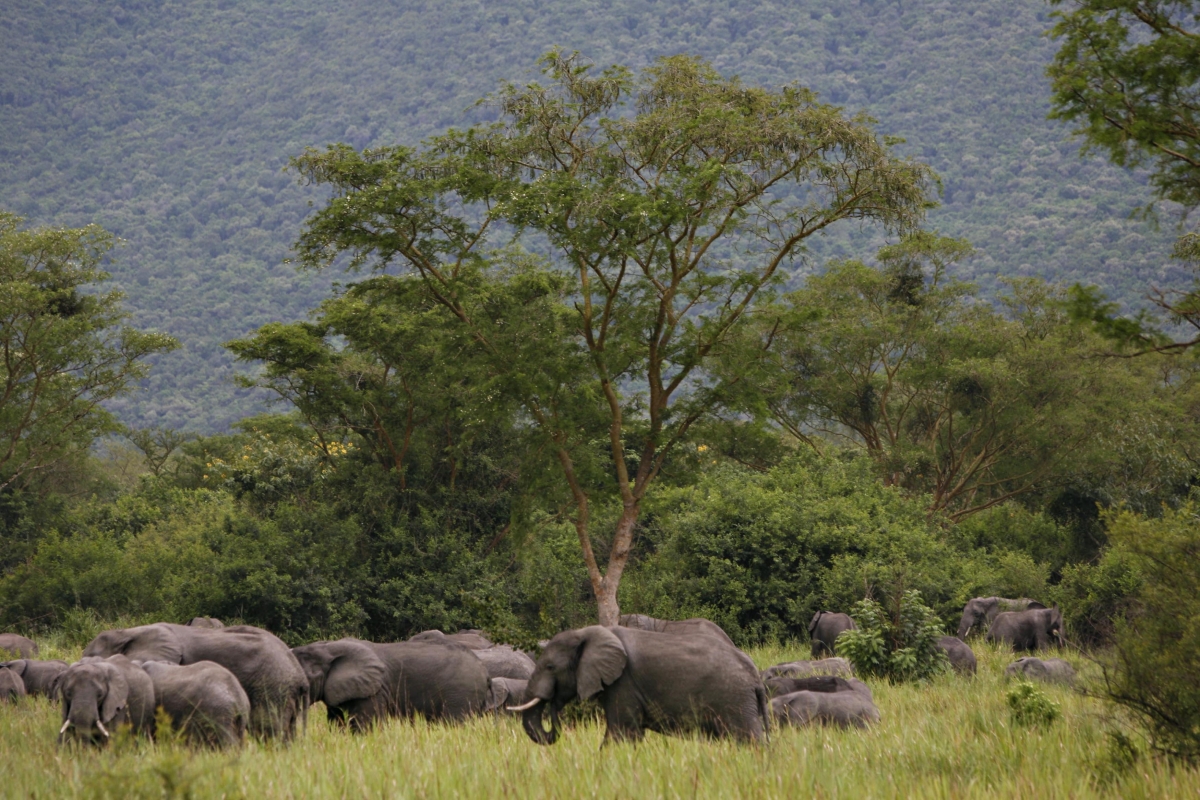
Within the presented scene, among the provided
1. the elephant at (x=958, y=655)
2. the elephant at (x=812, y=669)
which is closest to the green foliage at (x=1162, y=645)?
the elephant at (x=812, y=669)

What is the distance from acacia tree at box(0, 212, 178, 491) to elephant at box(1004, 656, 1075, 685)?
925 inches

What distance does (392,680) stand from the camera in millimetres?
12930

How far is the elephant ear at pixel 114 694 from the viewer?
9766 millimetres

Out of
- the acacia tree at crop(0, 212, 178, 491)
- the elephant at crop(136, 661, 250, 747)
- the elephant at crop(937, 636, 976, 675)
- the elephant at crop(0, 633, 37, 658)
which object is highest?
the acacia tree at crop(0, 212, 178, 491)

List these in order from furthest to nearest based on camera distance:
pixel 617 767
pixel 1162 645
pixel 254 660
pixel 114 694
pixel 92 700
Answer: pixel 254 660 < pixel 114 694 < pixel 92 700 < pixel 1162 645 < pixel 617 767

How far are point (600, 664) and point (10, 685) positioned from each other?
8934 millimetres

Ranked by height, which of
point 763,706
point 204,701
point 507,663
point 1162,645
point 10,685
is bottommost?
point 507,663

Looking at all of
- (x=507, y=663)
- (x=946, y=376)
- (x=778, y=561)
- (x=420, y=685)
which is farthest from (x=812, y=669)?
(x=946, y=376)

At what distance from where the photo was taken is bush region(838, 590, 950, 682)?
54.9ft

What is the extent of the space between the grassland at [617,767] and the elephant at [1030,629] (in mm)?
10500

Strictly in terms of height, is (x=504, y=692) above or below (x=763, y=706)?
below

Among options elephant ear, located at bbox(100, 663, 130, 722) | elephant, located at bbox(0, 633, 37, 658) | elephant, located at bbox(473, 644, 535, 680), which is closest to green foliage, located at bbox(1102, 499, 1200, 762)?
elephant ear, located at bbox(100, 663, 130, 722)

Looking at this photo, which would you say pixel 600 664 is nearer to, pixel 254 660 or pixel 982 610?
pixel 254 660

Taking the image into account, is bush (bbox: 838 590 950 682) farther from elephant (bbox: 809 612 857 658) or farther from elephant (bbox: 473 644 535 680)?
elephant (bbox: 473 644 535 680)
